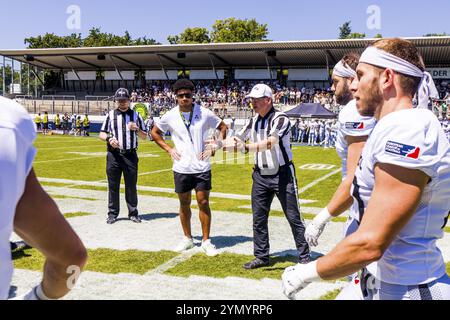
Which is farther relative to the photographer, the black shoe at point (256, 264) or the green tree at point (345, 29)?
the green tree at point (345, 29)

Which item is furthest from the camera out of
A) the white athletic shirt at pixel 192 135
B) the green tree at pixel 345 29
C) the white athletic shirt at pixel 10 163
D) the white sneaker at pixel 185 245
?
the green tree at pixel 345 29

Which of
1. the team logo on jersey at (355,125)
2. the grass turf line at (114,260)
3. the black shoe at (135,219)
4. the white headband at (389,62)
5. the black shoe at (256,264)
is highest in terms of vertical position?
the white headband at (389,62)

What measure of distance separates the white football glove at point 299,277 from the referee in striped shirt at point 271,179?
11.5 feet

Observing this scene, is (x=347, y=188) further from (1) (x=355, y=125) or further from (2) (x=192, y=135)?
(2) (x=192, y=135)

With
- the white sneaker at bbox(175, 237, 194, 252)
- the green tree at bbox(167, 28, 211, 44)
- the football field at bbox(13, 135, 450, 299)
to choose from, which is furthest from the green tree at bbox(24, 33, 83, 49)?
the white sneaker at bbox(175, 237, 194, 252)

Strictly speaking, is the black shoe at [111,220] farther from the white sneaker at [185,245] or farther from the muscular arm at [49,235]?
the muscular arm at [49,235]

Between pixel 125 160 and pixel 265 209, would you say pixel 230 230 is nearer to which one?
pixel 265 209

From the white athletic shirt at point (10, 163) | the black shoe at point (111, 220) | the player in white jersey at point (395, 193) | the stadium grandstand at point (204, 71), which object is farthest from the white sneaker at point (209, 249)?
the stadium grandstand at point (204, 71)

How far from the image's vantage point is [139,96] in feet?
161

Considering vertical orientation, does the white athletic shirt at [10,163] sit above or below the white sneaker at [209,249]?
above

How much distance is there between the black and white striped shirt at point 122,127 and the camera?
27.9 ft

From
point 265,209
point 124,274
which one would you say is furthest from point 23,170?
point 265,209

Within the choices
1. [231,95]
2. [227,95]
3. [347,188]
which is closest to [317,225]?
[347,188]

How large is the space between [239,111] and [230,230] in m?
31.6
